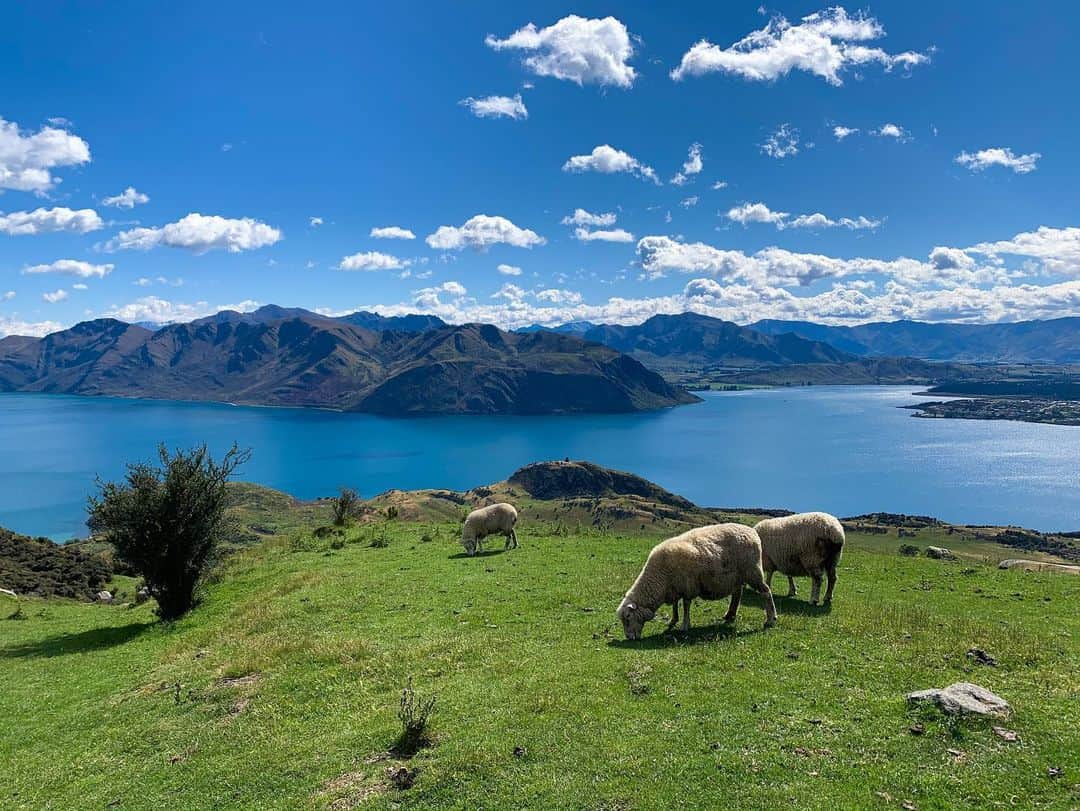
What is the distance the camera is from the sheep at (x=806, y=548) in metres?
17.6

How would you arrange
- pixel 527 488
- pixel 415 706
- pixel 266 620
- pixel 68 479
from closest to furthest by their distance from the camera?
pixel 415 706 < pixel 266 620 < pixel 527 488 < pixel 68 479

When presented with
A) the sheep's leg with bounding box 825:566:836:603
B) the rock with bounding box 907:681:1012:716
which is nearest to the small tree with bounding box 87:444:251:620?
the sheep's leg with bounding box 825:566:836:603

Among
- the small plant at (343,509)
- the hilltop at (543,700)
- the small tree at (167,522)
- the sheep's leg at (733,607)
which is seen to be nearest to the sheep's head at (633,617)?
the hilltop at (543,700)

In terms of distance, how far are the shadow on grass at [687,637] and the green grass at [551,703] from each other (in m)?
0.10

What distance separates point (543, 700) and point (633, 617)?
4.38m

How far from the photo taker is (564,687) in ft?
39.3

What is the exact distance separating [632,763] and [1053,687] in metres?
7.93

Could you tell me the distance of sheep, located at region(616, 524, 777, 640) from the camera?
49.5 feet

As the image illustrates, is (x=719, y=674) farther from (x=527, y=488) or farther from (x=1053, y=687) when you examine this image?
(x=527, y=488)

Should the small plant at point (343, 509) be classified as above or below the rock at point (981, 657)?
below

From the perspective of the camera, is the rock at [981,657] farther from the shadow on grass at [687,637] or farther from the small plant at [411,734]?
the small plant at [411,734]

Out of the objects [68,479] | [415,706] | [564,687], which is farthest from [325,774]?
[68,479]

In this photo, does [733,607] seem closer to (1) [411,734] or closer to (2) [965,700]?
(2) [965,700]

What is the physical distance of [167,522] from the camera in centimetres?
2336
